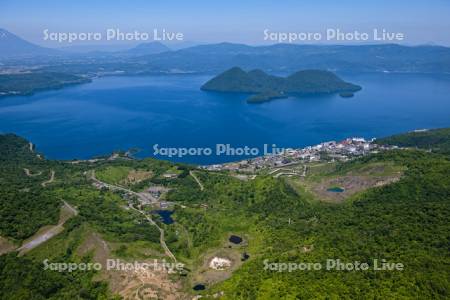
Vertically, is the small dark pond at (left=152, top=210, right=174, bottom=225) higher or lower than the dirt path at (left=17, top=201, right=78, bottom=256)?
lower

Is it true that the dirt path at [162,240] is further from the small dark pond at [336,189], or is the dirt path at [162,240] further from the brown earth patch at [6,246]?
the small dark pond at [336,189]

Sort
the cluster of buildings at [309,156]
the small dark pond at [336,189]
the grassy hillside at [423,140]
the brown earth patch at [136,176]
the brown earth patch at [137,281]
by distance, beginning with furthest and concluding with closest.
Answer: the grassy hillside at [423,140]
the cluster of buildings at [309,156]
the brown earth patch at [136,176]
the small dark pond at [336,189]
the brown earth patch at [137,281]

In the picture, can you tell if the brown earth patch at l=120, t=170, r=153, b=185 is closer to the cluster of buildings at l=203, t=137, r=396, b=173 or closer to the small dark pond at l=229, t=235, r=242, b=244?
the cluster of buildings at l=203, t=137, r=396, b=173

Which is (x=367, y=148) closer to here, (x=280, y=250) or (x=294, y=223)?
(x=294, y=223)

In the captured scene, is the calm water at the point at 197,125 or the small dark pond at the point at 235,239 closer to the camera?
the small dark pond at the point at 235,239

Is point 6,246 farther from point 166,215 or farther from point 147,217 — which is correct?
point 166,215

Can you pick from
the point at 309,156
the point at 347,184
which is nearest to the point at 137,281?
the point at 347,184

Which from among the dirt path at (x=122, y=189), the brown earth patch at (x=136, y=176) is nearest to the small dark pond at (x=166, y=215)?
the dirt path at (x=122, y=189)

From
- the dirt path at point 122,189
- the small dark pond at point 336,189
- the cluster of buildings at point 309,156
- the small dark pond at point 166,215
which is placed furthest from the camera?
the cluster of buildings at point 309,156

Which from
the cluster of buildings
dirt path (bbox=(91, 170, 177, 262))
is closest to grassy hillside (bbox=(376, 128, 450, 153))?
the cluster of buildings
